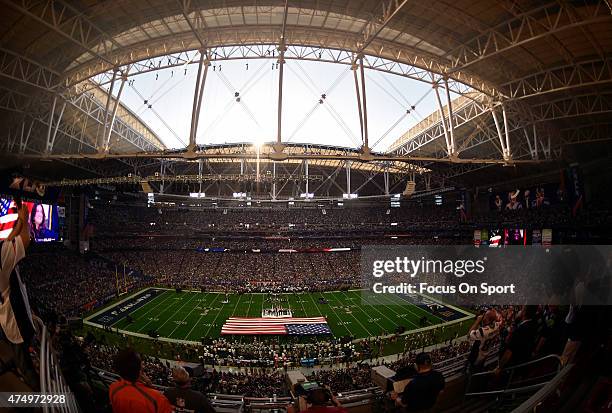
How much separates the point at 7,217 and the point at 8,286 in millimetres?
567

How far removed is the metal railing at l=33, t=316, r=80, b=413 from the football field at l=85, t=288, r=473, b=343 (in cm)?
1847

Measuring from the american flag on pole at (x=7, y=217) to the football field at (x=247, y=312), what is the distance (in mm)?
18808

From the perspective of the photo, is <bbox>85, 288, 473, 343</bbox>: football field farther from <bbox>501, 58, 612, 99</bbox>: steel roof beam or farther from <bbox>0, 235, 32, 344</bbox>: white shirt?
<bbox>0, 235, 32, 344</bbox>: white shirt

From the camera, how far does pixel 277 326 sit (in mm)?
20812

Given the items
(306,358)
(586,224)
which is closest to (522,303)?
(586,224)

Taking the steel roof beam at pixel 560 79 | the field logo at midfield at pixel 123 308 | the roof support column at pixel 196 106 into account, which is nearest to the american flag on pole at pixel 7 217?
the roof support column at pixel 196 106

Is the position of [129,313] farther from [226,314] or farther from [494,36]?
[494,36]

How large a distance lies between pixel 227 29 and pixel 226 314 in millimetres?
19752

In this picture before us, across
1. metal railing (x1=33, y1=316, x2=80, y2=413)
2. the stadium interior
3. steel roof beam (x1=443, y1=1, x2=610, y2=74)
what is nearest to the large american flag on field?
the stadium interior

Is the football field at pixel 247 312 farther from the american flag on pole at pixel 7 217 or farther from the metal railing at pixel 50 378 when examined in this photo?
the american flag on pole at pixel 7 217

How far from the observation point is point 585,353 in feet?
12.4

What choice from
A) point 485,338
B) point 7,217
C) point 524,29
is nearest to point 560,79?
point 524,29

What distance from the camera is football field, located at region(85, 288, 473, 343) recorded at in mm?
20516

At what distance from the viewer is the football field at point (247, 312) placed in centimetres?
2052
